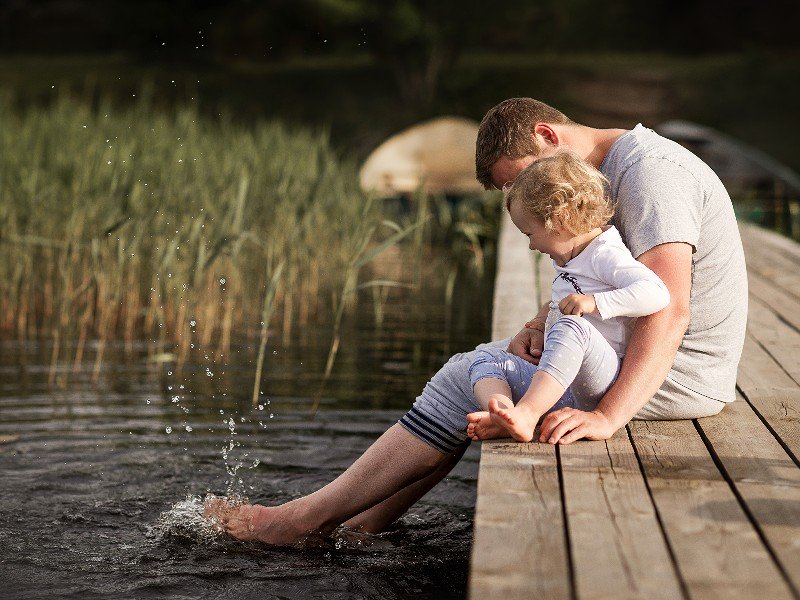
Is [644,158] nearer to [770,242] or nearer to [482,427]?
[482,427]

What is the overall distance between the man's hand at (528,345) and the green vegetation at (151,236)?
2.04 meters

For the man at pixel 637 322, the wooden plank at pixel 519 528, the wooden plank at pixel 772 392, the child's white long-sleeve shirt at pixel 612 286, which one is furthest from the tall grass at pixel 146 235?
the wooden plank at pixel 519 528

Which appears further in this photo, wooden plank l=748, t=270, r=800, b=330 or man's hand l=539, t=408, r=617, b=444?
wooden plank l=748, t=270, r=800, b=330

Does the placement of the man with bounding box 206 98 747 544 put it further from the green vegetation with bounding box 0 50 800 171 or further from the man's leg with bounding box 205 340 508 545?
the green vegetation with bounding box 0 50 800 171

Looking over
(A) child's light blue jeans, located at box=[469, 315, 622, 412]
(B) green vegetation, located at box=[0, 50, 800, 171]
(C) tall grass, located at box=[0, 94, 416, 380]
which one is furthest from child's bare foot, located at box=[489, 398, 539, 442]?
(B) green vegetation, located at box=[0, 50, 800, 171]

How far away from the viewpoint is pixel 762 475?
8.54ft

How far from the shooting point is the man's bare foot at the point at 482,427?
282 centimetres

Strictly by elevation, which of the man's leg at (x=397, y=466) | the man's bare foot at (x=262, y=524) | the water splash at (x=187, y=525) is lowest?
the water splash at (x=187, y=525)

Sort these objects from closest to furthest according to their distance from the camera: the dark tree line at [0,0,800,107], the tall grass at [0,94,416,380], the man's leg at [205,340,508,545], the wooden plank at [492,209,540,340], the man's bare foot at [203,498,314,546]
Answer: the man's leg at [205,340,508,545] → the man's bare foot at [203,498,314,546] → the wooden plank at [492,209,540,340] → the tall grass at [0,94,416,380] → the dark tree line at [0,0,800,107]

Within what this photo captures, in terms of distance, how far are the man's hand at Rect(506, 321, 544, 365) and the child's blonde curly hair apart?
377mm

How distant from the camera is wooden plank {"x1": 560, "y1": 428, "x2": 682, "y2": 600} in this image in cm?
197

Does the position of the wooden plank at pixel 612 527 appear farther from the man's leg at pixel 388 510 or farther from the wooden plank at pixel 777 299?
the wooden plank at pixel 777 299

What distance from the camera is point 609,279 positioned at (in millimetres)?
2816

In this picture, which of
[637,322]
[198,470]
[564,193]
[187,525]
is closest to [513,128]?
[564,193]
